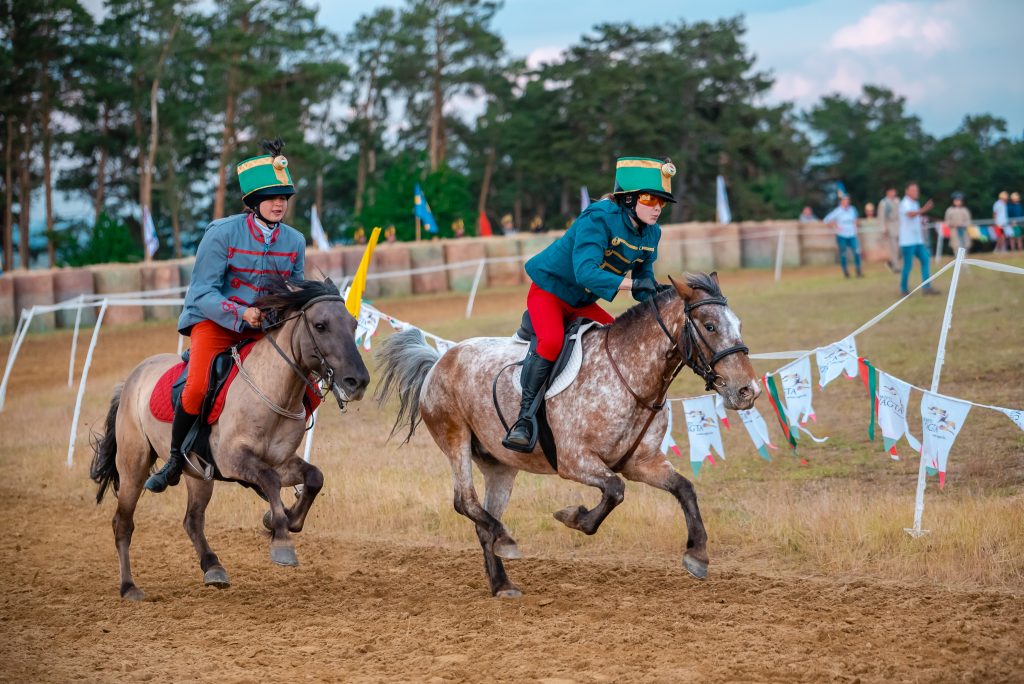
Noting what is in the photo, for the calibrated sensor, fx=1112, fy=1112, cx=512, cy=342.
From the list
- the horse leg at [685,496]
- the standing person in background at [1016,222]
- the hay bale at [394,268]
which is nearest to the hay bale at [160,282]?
the hay bale at [394,268]

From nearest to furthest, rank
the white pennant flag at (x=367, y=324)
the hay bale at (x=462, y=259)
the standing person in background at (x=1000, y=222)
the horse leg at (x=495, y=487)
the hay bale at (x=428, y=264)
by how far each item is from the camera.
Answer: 1. the horse leg at (x=495, y=487)
2. the white pennant flag at (x=367, y=324)
3. the standing person in background at (x=1000, y=222)
4. the hay bale at (x=428, y=264)
5. the hay bale at (x=462, y=259)

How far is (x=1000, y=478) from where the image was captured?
9.45m

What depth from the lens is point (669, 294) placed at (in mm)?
6992

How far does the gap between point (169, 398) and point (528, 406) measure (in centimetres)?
255

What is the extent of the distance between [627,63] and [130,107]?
2171 cm

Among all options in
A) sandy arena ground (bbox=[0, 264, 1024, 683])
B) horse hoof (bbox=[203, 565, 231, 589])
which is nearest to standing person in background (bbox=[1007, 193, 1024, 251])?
sandy arena ground (bbox=[0, 264, 1024, 683])

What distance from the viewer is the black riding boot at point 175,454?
746 cm

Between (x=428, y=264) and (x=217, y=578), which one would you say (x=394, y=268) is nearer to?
(x=428, y=264)

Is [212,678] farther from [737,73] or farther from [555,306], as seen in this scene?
[737,73]

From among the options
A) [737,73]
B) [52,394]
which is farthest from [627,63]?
[52,394]

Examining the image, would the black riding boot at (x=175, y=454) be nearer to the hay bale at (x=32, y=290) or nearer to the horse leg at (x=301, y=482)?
the horse leg at (x=301, y=482)

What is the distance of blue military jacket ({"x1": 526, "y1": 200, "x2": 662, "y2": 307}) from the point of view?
6.93 meters

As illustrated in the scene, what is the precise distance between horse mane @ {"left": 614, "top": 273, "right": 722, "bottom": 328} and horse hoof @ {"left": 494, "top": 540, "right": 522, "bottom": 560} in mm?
1601

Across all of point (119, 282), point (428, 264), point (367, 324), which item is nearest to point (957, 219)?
point (428, 264)
